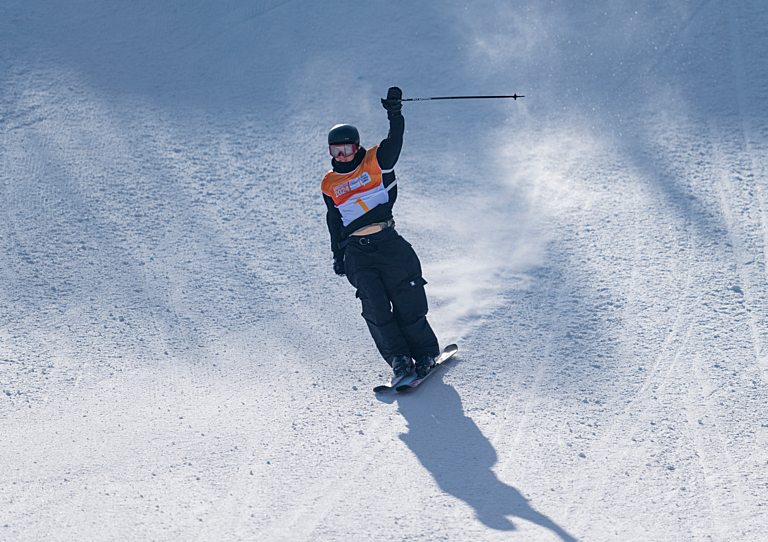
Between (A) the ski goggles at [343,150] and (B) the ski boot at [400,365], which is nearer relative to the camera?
(A) the ski goggles at [343,150]

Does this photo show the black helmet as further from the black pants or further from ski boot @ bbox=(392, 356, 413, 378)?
ski boot @ bbox=(392, 356, 413, 378)

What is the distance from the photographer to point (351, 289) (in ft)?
23.1

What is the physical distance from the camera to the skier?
5207 mm

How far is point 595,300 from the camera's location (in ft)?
21.1

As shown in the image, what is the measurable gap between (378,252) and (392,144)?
83 cm

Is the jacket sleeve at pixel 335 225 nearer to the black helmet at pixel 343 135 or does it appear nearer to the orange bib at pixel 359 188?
the orange bib at pixel 359 188

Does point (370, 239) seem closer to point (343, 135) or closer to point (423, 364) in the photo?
point (343, 135)

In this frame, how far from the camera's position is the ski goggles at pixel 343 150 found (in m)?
5.10

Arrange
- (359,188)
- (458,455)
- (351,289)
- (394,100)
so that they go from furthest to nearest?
(351,289), (359,188), (394,100), (458,455)

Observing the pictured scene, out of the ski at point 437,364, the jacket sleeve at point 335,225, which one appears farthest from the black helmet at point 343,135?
the ski at point 437,364

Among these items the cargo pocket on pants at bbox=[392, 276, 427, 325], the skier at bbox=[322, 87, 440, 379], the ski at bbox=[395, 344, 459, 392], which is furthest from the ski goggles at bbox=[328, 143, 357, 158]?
the ski at bbox=[395, 344, 459, 392]

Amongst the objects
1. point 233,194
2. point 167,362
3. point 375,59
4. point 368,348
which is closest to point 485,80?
point 375,59

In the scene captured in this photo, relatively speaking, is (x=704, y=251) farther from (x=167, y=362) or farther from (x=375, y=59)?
(x=375, y=59)

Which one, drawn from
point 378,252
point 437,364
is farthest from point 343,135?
point 437,364
